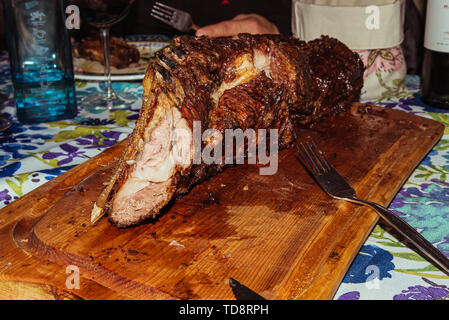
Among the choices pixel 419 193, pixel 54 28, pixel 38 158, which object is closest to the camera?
pixel 419 193

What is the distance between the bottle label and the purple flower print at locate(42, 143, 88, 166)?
4.56 ft

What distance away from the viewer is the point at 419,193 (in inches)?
58.1

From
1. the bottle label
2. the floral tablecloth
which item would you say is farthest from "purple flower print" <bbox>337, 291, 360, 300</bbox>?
the bottle label

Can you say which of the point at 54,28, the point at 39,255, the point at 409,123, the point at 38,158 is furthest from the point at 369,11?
the point at 39,255

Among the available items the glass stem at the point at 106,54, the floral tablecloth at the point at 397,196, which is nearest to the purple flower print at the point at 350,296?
the floral tablecloth at the point at 397,196

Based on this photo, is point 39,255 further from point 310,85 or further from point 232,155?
point 310,85

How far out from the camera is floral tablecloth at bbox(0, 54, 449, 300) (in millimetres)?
1070

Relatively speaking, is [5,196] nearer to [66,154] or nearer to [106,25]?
[66,154]

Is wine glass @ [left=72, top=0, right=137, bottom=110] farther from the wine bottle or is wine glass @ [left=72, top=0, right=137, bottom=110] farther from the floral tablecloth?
the wine bottle

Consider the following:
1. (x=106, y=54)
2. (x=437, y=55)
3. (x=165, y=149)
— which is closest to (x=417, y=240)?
(x=165, y=149)

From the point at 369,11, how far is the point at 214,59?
108cm

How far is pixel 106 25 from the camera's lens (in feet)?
6.88

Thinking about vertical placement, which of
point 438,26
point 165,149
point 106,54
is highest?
point 438,26

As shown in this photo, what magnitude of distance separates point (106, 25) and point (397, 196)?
1387 mm
